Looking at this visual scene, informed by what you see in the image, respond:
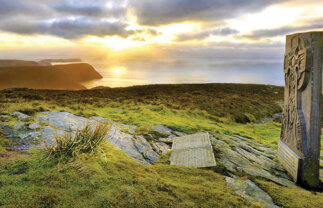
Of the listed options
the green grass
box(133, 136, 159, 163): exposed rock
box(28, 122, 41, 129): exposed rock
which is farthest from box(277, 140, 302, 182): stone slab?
box(28, 122, 41, 129): exposed rock

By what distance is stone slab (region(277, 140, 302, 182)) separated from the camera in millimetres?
5262

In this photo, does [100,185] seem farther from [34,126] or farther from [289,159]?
[289,159]

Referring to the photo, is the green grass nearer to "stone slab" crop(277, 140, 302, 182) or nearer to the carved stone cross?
"stone slab" crop(277, 140, 302, 182)

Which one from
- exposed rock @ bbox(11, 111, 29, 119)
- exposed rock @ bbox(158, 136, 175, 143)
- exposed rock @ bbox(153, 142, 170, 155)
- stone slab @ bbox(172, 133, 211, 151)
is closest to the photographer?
exposed rock @ bbox(153, 142, 170, 155)

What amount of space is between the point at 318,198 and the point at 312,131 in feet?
5.25

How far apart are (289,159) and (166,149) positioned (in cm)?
322

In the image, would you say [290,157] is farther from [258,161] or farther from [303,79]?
[303,79]

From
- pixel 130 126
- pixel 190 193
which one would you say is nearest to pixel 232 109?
pixel 130 126

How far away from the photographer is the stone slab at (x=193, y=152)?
4.99 metres

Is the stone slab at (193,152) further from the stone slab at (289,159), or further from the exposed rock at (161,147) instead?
the stone slab at (289,159)

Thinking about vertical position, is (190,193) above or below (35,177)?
below

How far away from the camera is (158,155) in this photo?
5527mm

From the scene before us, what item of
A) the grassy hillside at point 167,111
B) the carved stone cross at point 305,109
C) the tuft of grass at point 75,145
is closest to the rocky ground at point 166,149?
the tuft of grass at point 75,145

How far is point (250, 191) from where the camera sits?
376cm
